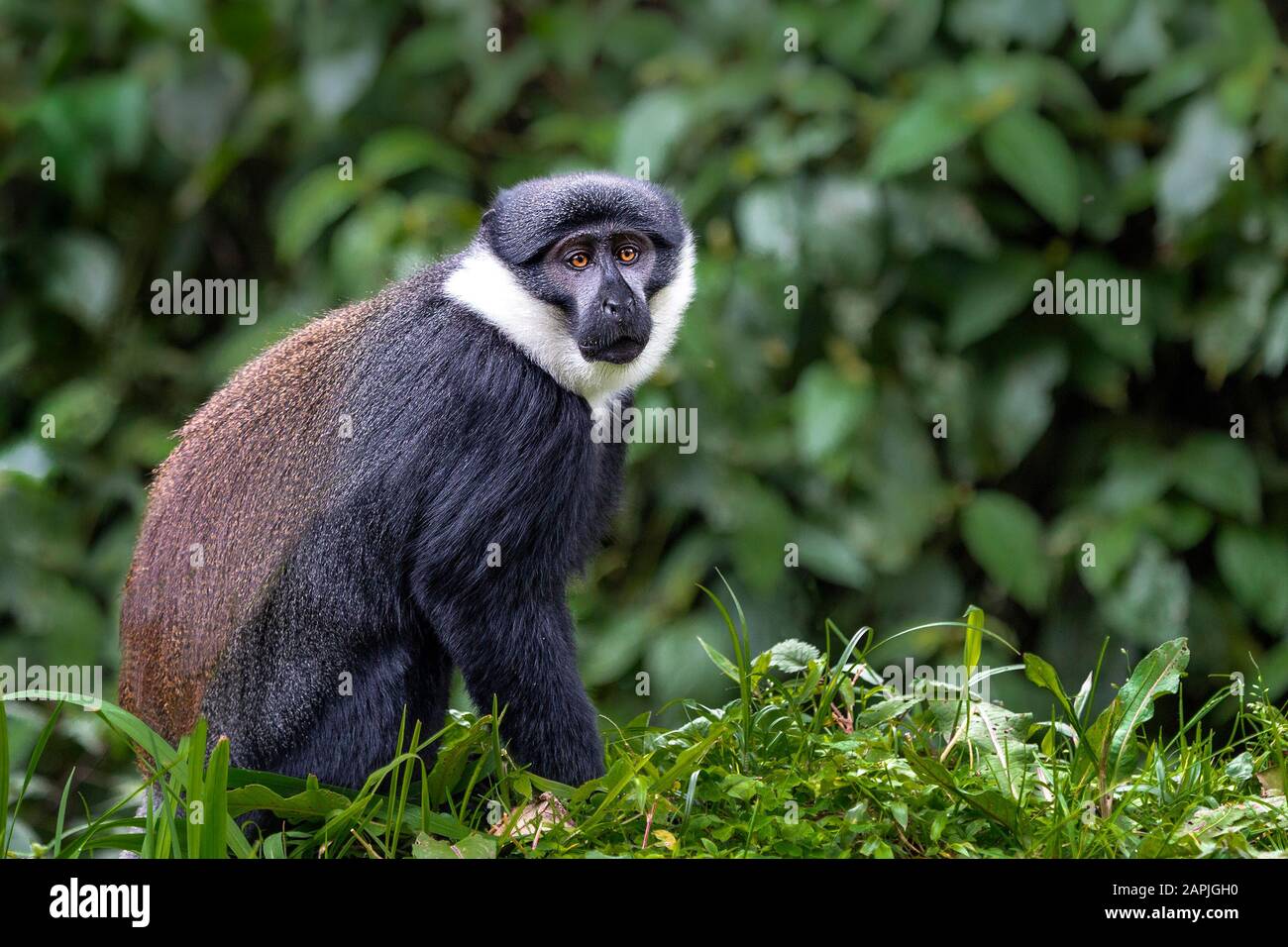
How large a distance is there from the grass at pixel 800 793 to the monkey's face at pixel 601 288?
122 centimetres

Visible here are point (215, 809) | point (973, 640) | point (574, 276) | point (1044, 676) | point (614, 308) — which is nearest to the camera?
point (215, 809)

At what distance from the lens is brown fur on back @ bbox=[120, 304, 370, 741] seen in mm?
4996

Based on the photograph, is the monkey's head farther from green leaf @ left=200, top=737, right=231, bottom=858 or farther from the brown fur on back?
green leaf @ left=200, top=737, right=231, bottom=858

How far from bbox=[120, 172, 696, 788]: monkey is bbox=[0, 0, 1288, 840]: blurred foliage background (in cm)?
190

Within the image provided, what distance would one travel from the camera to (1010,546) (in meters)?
7.53

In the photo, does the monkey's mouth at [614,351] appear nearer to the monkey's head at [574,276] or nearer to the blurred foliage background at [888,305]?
the monkey's head at [574,276]

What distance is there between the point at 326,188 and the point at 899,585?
368 centimetres

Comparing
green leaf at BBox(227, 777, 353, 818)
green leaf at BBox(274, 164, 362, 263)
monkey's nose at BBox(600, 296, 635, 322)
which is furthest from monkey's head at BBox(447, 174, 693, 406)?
green leaf at BBox(274, 164, 362, 263)

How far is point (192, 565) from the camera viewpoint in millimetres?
5047

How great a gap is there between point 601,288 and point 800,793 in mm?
1914

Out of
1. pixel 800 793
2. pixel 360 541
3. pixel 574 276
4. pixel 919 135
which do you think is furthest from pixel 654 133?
pixel 800 793

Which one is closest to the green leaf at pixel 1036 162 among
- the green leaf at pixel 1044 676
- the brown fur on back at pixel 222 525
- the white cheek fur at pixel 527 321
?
the white cheek fur at pixel 527 321

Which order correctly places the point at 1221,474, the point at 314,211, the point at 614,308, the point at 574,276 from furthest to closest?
the point at 314,211, the point at 1221,474, the point at 574,276, the point at 614,308

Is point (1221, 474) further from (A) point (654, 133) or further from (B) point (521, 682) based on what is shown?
(B) point (521, 682)
